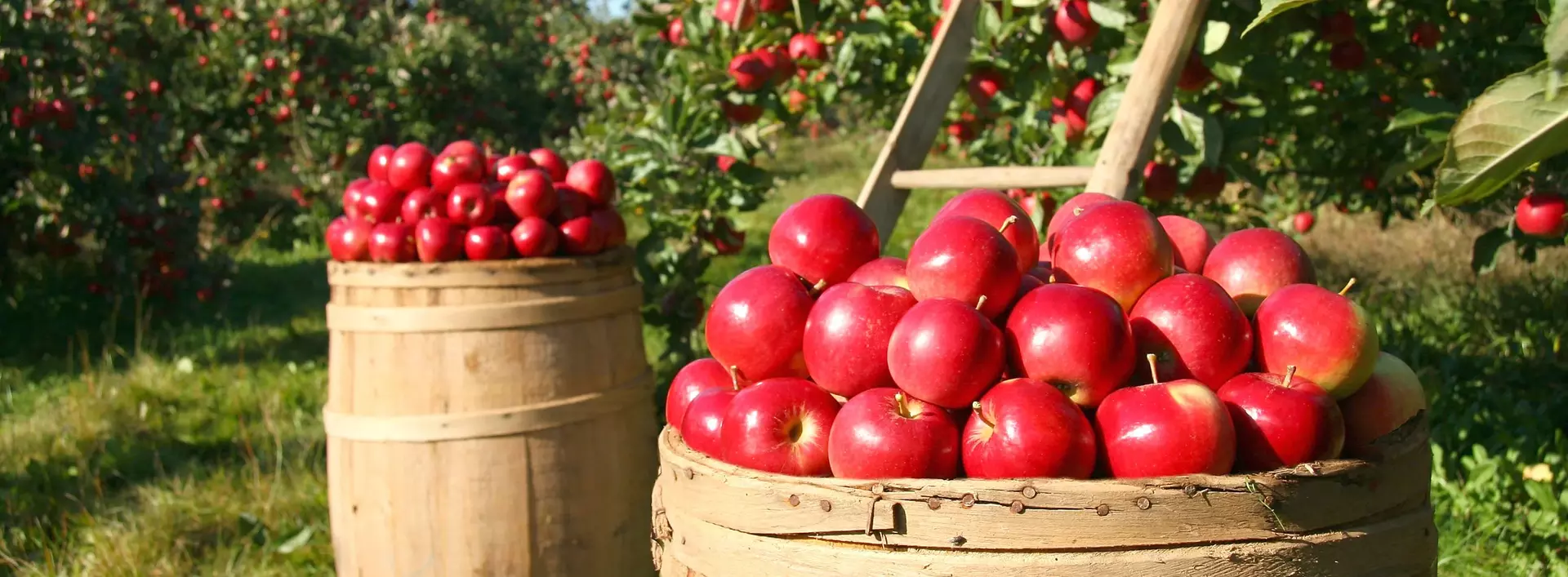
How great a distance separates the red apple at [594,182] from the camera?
2.93 metres

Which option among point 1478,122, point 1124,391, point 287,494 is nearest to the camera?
point 1478,122

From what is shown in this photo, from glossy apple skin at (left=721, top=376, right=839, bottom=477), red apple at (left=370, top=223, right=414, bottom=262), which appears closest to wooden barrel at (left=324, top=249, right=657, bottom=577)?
red apple at (left=370, top=223, right=414, bottom=262)

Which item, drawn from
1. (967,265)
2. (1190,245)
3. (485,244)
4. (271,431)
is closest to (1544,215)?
(1190,245)

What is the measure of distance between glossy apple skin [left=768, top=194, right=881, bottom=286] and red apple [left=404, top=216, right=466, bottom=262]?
1247 mm

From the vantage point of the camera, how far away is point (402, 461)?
2.38 metres

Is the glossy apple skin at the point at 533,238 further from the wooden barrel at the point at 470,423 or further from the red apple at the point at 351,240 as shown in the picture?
the red apple at the point at 351,240

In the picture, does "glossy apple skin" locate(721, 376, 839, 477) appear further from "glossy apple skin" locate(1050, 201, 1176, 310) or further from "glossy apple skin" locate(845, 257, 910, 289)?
"glossy apple skin" locate(1050, 201, 1176, 310)

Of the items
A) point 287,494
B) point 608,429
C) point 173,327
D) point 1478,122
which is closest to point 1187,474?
point 1478,122

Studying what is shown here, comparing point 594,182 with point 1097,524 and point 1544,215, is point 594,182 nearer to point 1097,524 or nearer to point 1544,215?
point 1097,524

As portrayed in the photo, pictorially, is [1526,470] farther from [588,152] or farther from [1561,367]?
[588,152]

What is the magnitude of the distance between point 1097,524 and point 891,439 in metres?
0.22

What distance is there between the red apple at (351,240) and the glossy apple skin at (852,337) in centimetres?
165

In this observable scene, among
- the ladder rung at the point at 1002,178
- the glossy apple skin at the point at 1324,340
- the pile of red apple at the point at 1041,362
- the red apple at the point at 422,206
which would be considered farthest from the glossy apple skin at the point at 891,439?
the red apple at the point at 422,206

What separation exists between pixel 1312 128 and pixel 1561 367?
42.5 inches
